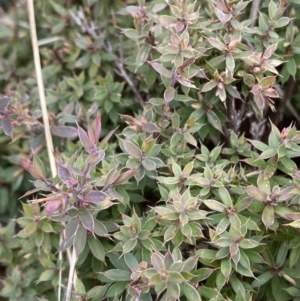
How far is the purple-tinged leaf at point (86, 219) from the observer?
114 cm

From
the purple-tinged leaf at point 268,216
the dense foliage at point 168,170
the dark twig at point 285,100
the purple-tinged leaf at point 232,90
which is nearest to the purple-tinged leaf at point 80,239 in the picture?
the dense foliage at point 168,170

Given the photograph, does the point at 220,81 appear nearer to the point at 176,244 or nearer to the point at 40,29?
the point at 176,244

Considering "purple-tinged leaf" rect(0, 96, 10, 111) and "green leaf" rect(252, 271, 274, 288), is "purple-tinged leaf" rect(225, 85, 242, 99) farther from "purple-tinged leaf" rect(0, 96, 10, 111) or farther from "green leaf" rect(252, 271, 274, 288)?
"purple-tinged leaf" rect(0, 96, 10, 111)

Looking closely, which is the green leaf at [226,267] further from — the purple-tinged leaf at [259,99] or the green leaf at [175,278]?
the purple-tinged leaf at [259,99]

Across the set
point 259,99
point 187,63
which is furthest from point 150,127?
point 259,99

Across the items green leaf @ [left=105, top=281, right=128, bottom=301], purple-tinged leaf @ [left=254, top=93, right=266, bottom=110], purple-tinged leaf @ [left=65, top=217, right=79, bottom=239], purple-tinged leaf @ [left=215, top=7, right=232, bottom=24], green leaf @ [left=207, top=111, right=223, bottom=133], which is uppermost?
purple-tinged leaf @ [left=215, top=7, right=232, bottom=24]

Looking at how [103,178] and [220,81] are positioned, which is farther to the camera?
[220,81]

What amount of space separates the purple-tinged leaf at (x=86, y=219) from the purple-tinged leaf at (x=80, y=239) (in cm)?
6

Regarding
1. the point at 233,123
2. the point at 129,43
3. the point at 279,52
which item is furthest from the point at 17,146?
the point at 279,52

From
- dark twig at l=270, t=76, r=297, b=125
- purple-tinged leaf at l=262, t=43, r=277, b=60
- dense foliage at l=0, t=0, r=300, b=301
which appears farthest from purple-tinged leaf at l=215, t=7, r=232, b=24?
dark twig at l=270, t=76, r=297, b=125

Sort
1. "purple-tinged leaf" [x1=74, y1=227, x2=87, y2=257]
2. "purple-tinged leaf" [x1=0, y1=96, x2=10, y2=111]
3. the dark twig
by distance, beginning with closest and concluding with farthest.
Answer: "purple-tinged leaf" [x1=74, y1=227, x2=87, y2=257]
"purple-tinged leaf" [x1=0, y1=96, x2=10, y2=111]
the dark twig

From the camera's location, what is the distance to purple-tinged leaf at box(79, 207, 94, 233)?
1136 millimetres

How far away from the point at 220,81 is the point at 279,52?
0.94 ft

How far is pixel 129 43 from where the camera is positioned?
175 centimetres
